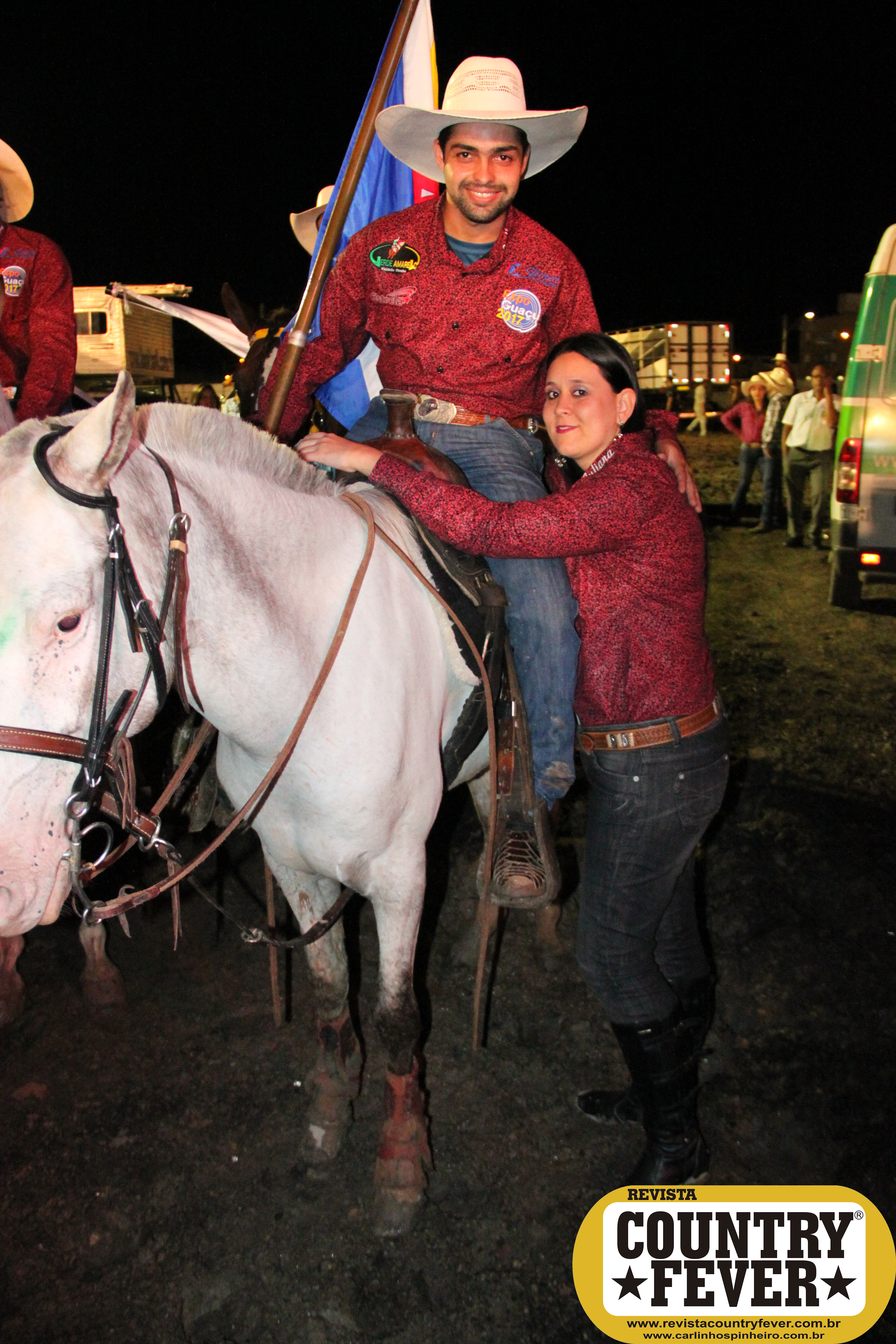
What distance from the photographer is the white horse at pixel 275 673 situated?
148cm

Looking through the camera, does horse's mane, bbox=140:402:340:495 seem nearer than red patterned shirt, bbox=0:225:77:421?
Yes

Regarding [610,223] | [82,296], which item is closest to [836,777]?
[82,296]

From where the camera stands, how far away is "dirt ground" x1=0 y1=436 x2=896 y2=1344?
A: 7.57 ft

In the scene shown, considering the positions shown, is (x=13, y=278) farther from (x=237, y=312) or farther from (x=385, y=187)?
(x=385, y=187)

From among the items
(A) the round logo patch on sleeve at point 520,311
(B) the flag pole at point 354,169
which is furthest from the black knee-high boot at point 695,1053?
(B) the flag pole at point 354,169

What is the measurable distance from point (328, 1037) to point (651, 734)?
160 centimetres

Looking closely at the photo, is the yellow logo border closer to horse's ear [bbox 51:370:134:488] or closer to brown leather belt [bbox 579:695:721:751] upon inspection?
brown leather belt [bbox 579:695:721:751]

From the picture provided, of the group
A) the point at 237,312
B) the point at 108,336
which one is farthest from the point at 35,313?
the point at 108,336

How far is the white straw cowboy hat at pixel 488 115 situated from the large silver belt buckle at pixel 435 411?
0.92 metres

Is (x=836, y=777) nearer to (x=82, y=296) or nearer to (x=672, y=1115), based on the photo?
(x=672, y=1115)

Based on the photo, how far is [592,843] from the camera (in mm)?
2432

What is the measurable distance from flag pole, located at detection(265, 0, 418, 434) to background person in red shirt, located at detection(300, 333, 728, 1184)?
1.04 meters

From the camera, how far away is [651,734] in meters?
2.28

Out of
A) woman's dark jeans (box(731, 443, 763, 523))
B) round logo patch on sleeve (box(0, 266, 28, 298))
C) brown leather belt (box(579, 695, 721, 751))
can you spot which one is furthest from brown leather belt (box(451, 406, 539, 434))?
woman's dark jeans (box(731, 443, 763, 523))
